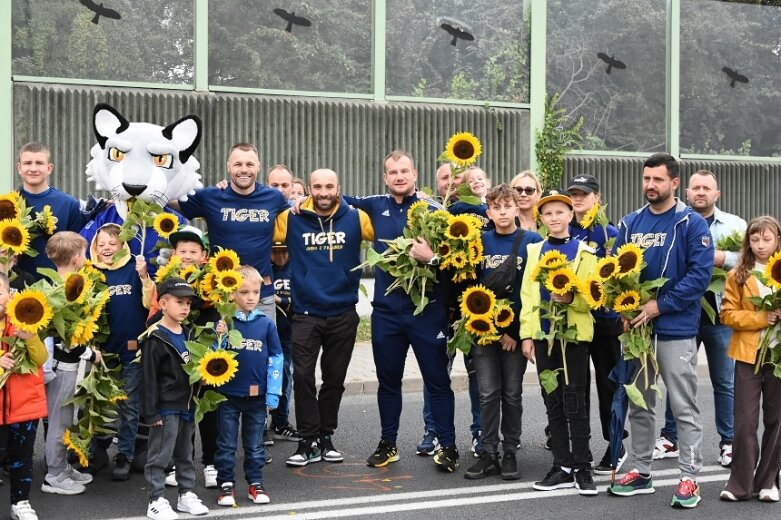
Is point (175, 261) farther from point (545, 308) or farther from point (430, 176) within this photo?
point (430, 176)

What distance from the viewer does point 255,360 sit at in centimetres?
748

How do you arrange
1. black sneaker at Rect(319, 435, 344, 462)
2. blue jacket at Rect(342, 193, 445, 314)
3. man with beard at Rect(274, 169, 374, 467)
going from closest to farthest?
blue jacket at Rect(342, 193, 445, 314) → man with beard at Rect(274, 169, 374, 467) → black sneaker at Rect(319, 435, 344, 462)

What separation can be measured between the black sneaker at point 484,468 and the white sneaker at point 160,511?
7.34ft

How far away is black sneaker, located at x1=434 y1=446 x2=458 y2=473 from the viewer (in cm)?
821

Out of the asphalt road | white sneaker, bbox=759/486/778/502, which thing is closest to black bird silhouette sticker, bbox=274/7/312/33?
the asphalt road

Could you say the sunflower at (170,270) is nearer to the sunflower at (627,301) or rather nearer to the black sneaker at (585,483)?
the sunflower at (627,301)

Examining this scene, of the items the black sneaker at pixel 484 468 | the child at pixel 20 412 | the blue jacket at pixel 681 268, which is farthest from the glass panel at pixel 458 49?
the child at pixel 20 412

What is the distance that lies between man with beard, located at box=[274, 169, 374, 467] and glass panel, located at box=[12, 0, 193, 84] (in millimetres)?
8607

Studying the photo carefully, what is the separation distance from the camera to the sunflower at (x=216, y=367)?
695cm

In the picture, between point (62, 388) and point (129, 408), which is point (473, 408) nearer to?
point (129, 408)

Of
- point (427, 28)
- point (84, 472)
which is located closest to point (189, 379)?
point (84, 472)

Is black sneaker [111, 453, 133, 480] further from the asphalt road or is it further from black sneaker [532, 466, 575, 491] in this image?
black sneaker [532, 466, 575, 491]

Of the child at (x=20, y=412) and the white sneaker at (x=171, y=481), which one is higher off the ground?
the child at (x=20, y=412)

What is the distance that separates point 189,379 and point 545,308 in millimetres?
2504
